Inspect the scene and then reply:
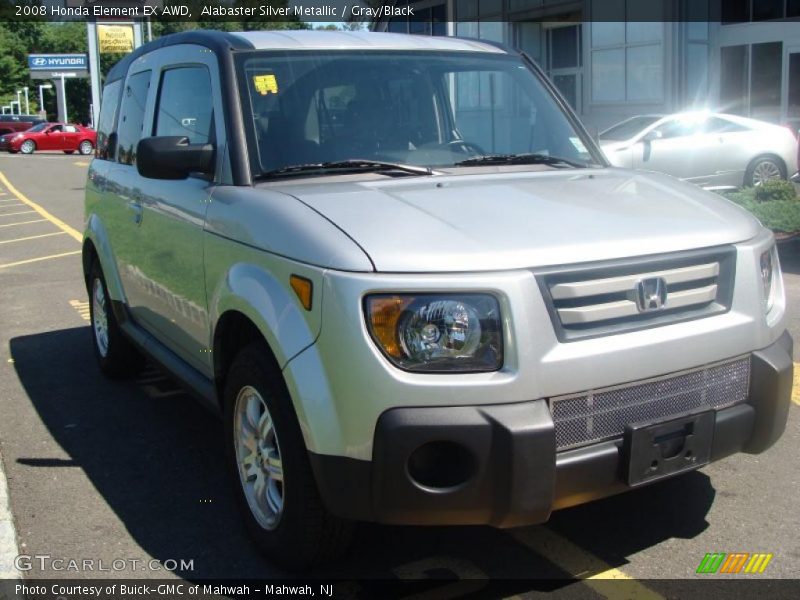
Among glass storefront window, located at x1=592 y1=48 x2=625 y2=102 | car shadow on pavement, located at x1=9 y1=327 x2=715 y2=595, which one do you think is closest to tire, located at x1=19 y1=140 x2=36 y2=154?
glass storefront window, located at x1=592 y1=48 x2=625 y2=102

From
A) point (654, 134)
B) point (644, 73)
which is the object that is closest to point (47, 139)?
point (644, 73)

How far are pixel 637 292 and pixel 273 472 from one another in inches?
56.7

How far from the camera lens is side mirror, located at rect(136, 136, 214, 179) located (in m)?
3.86

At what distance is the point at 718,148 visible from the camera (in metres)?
15.9

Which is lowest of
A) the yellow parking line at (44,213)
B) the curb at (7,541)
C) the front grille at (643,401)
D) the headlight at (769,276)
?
the curb at (7,541)

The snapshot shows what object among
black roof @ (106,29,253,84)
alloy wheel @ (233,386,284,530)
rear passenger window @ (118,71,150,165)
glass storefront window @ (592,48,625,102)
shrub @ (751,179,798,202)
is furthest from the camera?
glass storefront window @ (592,48,625,102)

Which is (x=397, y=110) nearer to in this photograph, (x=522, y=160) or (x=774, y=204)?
(x=522, y=160)

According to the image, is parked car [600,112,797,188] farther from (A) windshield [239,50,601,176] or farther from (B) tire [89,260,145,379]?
(A) windshield [239,50,601,176]

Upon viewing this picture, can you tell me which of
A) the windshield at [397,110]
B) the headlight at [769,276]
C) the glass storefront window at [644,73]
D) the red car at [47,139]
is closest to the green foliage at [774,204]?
the windshield at [397,110]

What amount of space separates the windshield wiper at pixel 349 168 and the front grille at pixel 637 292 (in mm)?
1109

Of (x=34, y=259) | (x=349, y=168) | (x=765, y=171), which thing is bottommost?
(x=34, y=259)

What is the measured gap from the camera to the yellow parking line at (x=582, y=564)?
3.27 m

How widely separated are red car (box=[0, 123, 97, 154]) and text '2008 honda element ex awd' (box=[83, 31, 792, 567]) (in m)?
42.2

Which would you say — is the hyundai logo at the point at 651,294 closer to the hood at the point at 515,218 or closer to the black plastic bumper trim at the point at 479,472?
the hood at the point at 515,218
